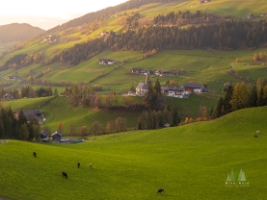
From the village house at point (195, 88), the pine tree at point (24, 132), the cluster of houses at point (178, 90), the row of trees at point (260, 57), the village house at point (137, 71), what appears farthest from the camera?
the village house at point (137, 71)

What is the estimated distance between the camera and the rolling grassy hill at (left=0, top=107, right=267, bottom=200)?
33.7 meters

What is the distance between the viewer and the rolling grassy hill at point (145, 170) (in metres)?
33.7

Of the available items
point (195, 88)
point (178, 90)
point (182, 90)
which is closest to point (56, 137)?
point (178, 90)

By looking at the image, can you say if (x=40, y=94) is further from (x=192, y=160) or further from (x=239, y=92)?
(x=192, y=160)

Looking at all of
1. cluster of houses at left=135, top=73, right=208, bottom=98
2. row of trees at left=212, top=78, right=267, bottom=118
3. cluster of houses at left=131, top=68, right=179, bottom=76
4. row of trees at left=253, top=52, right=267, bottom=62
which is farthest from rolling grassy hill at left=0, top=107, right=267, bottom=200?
row of trees at left=253, top=52, right=267, bottom=62

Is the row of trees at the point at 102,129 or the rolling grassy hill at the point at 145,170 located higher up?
the rolling grassy hill at the point at 145,170

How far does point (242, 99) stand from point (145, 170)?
4872 cm

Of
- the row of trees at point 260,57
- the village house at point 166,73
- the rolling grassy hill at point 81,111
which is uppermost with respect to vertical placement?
the row of trees at point 260,57

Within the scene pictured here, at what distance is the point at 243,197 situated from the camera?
3275 centimetres

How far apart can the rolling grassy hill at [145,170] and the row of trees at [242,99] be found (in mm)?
17679

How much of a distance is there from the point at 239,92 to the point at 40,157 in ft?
193

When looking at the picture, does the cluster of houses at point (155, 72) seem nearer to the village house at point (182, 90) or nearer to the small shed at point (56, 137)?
the village house at point (182, 90)

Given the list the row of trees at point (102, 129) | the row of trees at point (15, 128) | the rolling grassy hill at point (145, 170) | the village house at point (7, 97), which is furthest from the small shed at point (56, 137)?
the village house at point (7, 97)

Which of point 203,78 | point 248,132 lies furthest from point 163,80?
point 248,132
